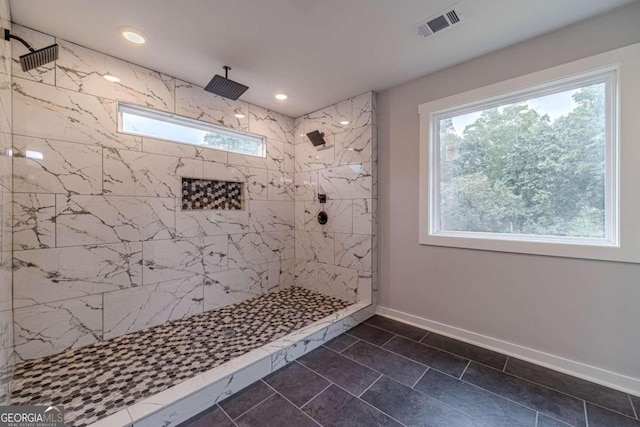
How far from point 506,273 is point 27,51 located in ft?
14.7

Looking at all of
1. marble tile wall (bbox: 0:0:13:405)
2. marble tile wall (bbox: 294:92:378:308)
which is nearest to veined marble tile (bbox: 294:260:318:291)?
marble tile wall (bbox: 294:92:378:308)

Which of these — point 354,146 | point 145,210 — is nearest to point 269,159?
point 354,146

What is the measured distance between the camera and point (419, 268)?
2869 mm

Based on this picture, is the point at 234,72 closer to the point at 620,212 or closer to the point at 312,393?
the point at 312,393

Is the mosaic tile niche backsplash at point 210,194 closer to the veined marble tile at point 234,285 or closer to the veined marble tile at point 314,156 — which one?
the veined marble tile at point 234,285

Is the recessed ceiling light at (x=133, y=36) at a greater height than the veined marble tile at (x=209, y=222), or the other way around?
the recessed ceiling light at (x=133, y=36)

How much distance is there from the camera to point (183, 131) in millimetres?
2904

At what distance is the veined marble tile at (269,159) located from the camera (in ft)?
10.9

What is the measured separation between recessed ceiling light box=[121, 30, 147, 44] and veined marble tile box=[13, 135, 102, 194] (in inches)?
39.7

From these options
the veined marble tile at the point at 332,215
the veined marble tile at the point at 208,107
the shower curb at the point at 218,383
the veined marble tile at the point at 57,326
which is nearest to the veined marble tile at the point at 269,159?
the veined marble tile at the point at 208,107

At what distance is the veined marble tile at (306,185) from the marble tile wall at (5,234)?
9.48ft

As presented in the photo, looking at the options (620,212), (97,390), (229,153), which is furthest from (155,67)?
(620,212)

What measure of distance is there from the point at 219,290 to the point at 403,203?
2.50 meters

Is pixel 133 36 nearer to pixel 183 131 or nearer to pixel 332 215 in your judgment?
pixel 183 131
